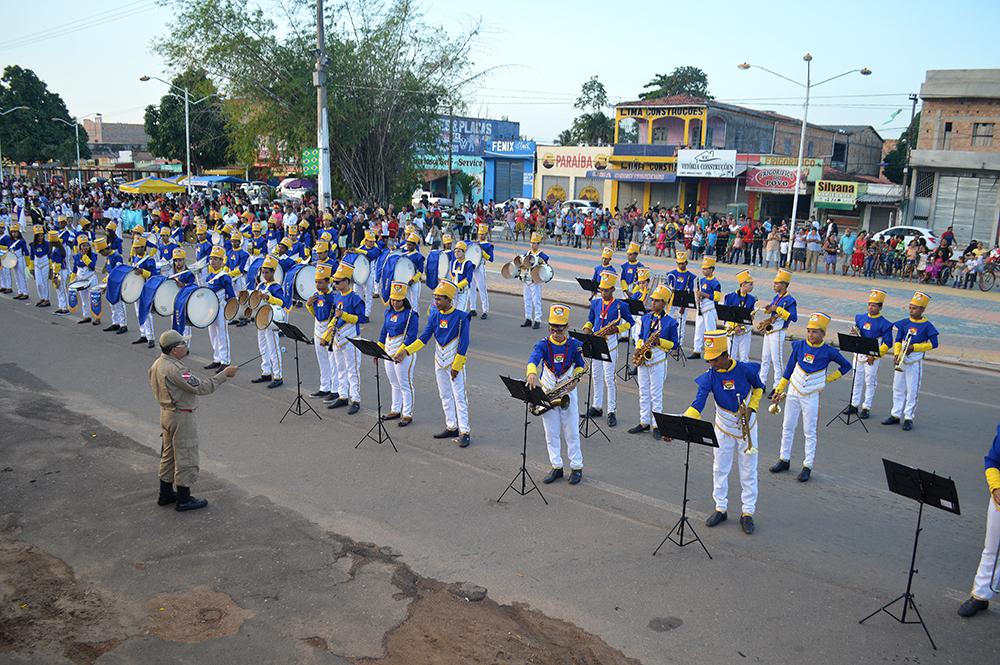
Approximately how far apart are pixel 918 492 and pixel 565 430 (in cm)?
399

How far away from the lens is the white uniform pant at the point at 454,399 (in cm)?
1106

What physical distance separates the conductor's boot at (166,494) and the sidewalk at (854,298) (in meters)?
14.1

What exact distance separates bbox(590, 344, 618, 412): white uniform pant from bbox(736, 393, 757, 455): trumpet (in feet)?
12.2

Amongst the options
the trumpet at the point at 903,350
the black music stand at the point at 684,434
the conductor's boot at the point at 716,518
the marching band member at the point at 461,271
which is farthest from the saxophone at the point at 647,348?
the marching band member at the point at 461,271

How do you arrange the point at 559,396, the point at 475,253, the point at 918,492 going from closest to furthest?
the point at 918,492
the point at 559,396
the point at 475,253

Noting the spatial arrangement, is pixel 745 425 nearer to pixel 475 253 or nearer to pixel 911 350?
pixel 911 350

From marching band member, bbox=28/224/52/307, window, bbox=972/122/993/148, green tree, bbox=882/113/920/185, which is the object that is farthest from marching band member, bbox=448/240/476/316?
green tree, bbox=882/113/920/185

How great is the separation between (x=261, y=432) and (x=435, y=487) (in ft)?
11.1

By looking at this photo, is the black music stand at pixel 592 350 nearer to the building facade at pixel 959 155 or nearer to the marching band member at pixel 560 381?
the marching band member at pixel 560 381

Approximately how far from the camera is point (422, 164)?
1612 inches

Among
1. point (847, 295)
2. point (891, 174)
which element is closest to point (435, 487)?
point (847, 295)

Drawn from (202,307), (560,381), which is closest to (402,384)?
(560,381)

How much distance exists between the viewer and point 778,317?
44.1 ft

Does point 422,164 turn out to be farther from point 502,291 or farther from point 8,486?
point 8,486
